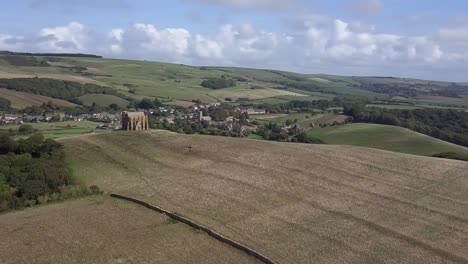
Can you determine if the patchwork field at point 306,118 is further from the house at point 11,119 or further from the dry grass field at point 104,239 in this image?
the dry grass field at point 104,239

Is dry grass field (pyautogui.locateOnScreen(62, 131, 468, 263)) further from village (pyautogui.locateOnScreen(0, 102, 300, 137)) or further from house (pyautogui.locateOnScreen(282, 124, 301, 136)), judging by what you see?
house (pyautogui.locateOnScreen(282, 124, 301, 136))

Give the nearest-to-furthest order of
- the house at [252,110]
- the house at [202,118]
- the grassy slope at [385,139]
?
the grassy slope at [385,139]
the house at [202,118]
the house at [252,110]

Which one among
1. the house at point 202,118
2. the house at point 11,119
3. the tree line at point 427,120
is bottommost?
the house at point 202,118

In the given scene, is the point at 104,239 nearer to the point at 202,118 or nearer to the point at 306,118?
the point at 202,118

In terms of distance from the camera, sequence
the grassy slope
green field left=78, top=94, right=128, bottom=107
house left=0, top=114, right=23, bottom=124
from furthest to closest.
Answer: green field left=78, top=94, right=128, bottom=107, house left=0, top=114, right=23, bottom=124, the grassy slope

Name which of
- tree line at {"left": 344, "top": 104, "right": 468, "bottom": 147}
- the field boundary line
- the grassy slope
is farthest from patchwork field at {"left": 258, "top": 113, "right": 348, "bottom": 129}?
the field boundary line

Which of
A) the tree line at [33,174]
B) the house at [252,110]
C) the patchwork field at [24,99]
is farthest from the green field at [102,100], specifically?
the tree line at [33,174]
